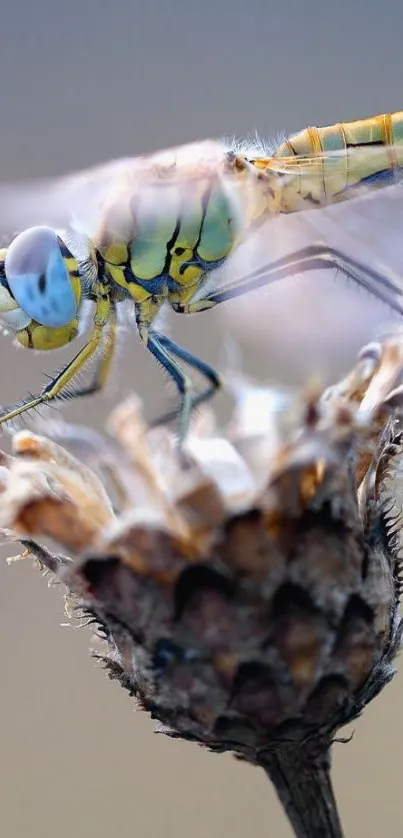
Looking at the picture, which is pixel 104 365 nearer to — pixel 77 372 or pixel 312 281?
pixel 77 372

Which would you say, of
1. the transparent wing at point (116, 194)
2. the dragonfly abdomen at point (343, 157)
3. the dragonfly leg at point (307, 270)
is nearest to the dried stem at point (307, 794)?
the dragonfly leg at point (307, 270)

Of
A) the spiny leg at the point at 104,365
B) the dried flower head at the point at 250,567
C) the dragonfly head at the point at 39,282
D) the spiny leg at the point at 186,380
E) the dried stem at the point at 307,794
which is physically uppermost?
the dragonfly head at the point at 39,282

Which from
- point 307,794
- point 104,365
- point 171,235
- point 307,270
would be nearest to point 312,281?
point 307,270

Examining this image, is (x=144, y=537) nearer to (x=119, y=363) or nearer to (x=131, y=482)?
(x=131, y=482)

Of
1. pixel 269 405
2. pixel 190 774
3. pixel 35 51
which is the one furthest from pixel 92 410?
pixel 35 51

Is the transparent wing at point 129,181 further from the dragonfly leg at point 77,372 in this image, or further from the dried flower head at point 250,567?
the dried flower head at point 250,567

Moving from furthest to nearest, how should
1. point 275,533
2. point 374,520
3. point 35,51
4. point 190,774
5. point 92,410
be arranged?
point 35,51 → point 190,774 → point 92,410 → point 374,520 → point 275,533
